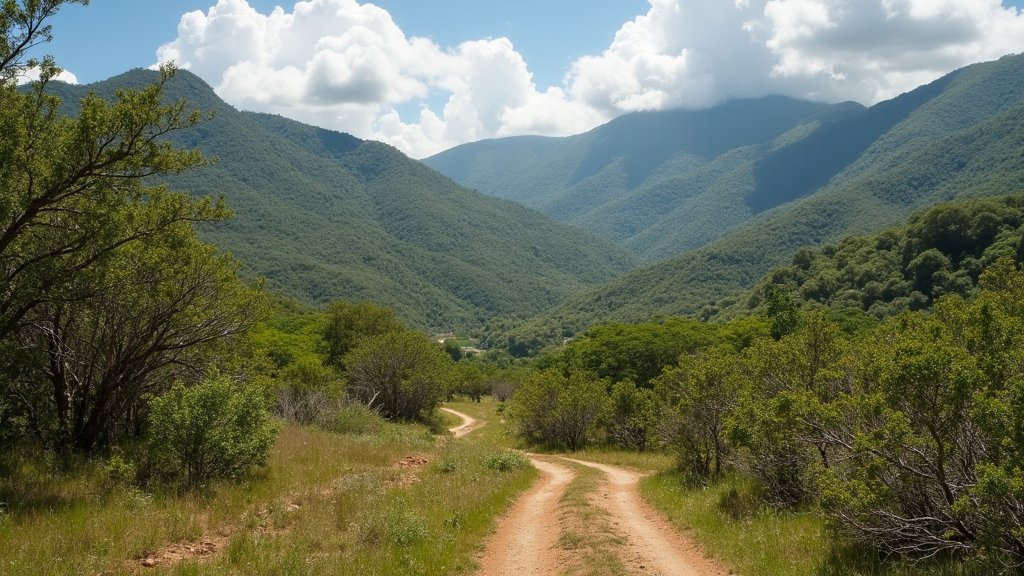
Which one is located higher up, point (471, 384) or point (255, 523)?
point (255, 523)

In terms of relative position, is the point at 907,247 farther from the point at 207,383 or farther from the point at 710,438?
the point at 207,383

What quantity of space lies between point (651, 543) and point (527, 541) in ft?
7.86

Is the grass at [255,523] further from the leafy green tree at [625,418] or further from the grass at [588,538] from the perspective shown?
the leafy green tree at [625,418]

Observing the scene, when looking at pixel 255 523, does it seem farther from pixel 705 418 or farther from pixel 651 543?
pixel 705 418

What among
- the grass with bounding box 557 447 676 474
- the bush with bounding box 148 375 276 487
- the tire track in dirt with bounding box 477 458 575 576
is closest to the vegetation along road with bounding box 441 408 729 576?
the tire track in dirt with bounding box 477 458 575 576

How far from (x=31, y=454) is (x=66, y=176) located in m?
5.80

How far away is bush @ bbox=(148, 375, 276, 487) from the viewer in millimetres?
11141

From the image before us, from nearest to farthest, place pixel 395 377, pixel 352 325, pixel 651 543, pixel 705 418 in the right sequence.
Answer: pixel 651 543 < pixel 705 418 < pixel 395 377 < pixel 352 325

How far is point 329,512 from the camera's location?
1110cm

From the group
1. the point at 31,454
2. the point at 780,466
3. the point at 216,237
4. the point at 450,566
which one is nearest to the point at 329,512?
the point at 450,566

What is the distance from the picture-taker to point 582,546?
10172mm

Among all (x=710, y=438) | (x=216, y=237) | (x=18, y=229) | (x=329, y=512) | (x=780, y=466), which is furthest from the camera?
(x=216, y=237)

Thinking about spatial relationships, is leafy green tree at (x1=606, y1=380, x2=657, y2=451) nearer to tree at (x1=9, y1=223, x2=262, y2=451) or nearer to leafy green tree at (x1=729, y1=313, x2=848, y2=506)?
leafy green tree at (x1=729, y1=313, x2=848, y2=506)

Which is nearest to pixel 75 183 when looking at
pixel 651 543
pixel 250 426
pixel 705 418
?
pixel 250 426
